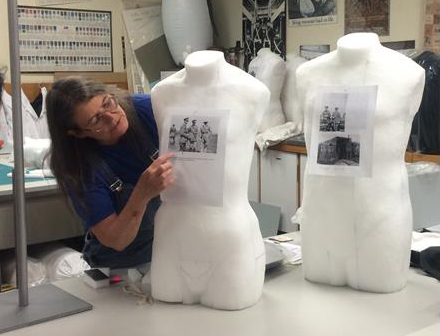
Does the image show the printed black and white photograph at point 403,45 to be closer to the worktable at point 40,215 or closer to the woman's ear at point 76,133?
the worktable at point 40,215

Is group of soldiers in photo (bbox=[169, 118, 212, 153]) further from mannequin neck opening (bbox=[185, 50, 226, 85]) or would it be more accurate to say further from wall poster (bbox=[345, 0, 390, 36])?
wall poster (bbox=[345, 0, 390, 36])

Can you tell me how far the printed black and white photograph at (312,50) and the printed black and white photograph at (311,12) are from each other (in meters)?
0.17

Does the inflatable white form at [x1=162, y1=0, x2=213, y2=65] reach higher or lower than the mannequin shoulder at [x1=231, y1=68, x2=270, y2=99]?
higher

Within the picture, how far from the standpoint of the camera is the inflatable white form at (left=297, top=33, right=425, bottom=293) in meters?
1.25

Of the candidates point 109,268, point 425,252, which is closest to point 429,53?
point 425,252

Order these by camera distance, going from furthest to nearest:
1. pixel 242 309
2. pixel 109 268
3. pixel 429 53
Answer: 1. pixel 429 53
2. pixel 109 268
3. pixel 242 309

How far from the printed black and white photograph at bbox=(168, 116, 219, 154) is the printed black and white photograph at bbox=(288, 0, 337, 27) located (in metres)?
3.09

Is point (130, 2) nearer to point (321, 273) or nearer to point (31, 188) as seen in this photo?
point (31, 188)

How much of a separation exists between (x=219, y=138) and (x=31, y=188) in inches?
67.1

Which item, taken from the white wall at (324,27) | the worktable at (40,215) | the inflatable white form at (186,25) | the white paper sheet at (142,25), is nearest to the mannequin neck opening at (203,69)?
the worktable at (40,215)

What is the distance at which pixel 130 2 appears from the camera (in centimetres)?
512

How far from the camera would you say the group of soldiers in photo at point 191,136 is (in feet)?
3.99

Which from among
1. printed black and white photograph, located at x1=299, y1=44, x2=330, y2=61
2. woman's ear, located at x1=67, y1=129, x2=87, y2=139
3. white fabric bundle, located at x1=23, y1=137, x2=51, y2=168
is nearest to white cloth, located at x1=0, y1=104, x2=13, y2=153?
white fabric bundle, located at x1=23, y1=137, x2=51, y2=168

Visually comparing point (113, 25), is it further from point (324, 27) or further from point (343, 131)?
point (343, 131)
